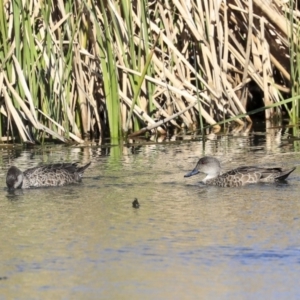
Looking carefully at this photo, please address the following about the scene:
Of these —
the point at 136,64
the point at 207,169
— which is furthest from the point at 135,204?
the point at 136,64

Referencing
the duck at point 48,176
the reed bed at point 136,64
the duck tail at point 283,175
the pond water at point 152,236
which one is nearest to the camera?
the pond water at point 152,236

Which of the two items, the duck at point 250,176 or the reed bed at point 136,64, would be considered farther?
the reed bed at point 136,64

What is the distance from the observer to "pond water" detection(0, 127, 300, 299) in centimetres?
551

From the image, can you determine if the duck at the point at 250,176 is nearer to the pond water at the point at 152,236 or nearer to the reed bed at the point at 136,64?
the pond water at the point at 152,236

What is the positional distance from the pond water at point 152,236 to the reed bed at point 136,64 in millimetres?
1099

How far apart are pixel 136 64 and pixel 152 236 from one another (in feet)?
16.4

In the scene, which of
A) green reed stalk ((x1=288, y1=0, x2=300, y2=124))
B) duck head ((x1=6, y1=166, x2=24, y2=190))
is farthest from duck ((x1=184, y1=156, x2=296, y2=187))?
green reed stalk ((x1=288, y1=0, x2=300, y2=124))

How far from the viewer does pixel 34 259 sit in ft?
20.2

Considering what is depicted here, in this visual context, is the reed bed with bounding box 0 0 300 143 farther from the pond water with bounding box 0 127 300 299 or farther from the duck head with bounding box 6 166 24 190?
the duck head with bounding box 6 166 24 190

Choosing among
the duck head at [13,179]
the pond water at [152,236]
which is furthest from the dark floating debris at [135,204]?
the duck head at [13,179]

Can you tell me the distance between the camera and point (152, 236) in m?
6.68

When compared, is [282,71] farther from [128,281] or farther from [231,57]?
[128,281]

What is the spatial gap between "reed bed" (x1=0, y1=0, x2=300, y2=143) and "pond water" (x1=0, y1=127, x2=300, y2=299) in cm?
110

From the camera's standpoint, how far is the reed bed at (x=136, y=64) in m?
10.8
